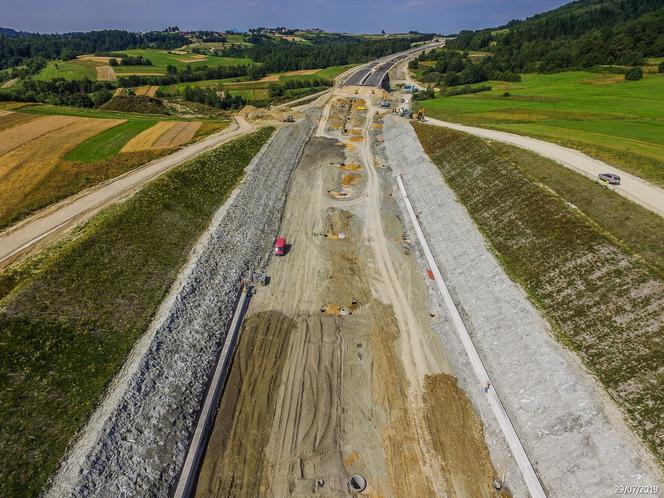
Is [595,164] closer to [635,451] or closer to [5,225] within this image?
[635,451]

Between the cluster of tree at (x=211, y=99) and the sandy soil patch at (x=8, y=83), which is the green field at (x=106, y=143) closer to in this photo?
the cluster of tree at (x=211, y=99)

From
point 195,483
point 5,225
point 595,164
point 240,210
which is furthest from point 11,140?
point 595,164

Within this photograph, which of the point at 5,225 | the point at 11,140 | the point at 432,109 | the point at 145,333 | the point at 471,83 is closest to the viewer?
the point at 145,333

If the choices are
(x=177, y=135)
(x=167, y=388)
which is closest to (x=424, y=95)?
(x=177, y=135)

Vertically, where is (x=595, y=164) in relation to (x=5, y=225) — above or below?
above

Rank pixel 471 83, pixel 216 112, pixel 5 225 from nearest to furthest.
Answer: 1. pixel 5 225
2. pixel 216 112
3. pixel 471 83

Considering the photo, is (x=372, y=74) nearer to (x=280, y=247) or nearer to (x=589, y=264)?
(x=280, y=247)
